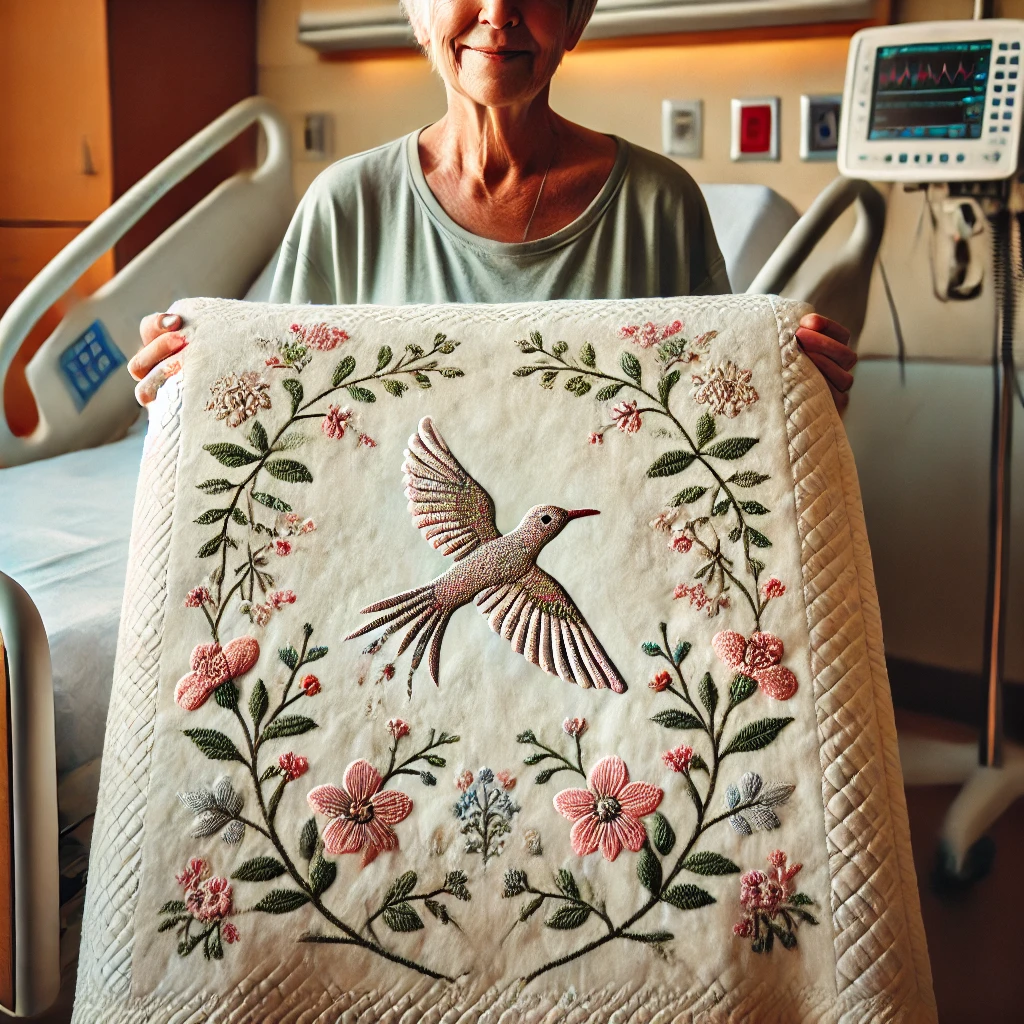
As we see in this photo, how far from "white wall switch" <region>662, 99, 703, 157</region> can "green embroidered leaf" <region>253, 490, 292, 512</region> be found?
659 mm

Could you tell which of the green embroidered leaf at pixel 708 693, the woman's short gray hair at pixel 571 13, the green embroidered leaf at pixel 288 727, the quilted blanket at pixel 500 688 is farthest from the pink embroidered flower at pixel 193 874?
the woman's short gray hair at pixel 571 13

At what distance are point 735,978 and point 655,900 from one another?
0.08 metres

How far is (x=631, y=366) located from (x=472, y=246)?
0.28 m

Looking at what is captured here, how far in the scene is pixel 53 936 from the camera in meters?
0.90

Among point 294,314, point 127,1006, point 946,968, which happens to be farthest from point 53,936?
point 946,968

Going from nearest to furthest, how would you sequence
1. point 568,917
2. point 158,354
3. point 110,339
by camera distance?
point 568,917
point 158,354
point 110,339

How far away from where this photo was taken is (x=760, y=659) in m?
0.84

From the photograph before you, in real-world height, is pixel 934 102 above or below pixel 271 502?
above

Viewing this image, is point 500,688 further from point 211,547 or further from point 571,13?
point 571,13

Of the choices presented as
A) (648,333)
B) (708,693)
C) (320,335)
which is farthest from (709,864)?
(320,335)

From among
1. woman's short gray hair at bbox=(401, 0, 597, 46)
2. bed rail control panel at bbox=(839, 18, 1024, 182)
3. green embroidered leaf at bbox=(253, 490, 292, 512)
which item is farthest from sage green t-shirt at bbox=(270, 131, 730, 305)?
green embroidered leaf at bbox=(253, 490, 292, 512)

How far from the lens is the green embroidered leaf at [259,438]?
0.92 meters

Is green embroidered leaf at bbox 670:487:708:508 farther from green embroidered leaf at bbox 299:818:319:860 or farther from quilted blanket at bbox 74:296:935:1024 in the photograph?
green embroidered leaf at bbox 299:818:319:860

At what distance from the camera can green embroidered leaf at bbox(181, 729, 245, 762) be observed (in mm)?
835
